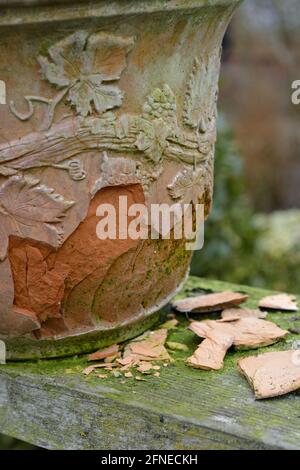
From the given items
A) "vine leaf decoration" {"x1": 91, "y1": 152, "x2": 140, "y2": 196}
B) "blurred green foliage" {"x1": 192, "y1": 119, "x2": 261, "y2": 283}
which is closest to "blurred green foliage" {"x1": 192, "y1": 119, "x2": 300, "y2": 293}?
"blurred green foliage" {"x1": 192, "y1": 119, "x2": 261, "y2": 283}

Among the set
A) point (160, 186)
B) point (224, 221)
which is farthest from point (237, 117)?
point (160, 186)

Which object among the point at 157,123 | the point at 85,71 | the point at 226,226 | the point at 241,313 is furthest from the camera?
the point at 226,226

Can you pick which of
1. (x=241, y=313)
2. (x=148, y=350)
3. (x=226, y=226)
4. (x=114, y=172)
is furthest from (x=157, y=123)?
Result: (x=226, y=226)

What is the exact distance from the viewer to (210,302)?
2029 millimetres

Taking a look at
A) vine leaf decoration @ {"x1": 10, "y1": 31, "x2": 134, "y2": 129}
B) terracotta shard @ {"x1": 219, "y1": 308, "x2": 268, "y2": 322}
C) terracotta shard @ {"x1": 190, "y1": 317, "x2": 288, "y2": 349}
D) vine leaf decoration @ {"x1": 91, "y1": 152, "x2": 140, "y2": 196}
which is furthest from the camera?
terracotta shard @ {"x1": 219, "y1": 308, "x2": 268, "y2": 322}

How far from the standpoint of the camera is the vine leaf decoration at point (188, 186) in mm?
1682

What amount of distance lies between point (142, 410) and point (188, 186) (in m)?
0.48

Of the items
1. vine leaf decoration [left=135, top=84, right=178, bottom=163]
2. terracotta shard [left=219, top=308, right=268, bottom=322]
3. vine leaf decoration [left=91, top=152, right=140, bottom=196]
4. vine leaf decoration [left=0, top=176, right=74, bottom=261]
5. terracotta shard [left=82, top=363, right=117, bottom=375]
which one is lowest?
terracotta shard [left=82, top=363, right=117, bottom=375]

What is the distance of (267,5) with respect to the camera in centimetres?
485

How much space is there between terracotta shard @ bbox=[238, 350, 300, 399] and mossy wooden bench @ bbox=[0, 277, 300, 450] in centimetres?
2

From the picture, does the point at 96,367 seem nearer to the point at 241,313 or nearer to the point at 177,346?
the point at 177,346

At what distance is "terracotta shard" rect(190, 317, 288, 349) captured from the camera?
181cm

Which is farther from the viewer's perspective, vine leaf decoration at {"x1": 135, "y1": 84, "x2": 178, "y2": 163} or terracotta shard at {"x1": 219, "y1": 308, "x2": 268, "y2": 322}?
terracotta shard at {"x1": 219, "y1": 308, "x2": 268, "y2": 322}

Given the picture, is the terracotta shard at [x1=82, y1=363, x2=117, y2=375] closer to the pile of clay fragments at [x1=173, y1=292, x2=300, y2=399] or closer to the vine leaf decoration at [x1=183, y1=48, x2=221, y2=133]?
the pile of clay fragments at [x1=173, y1=292, x2=300, y2=399]
